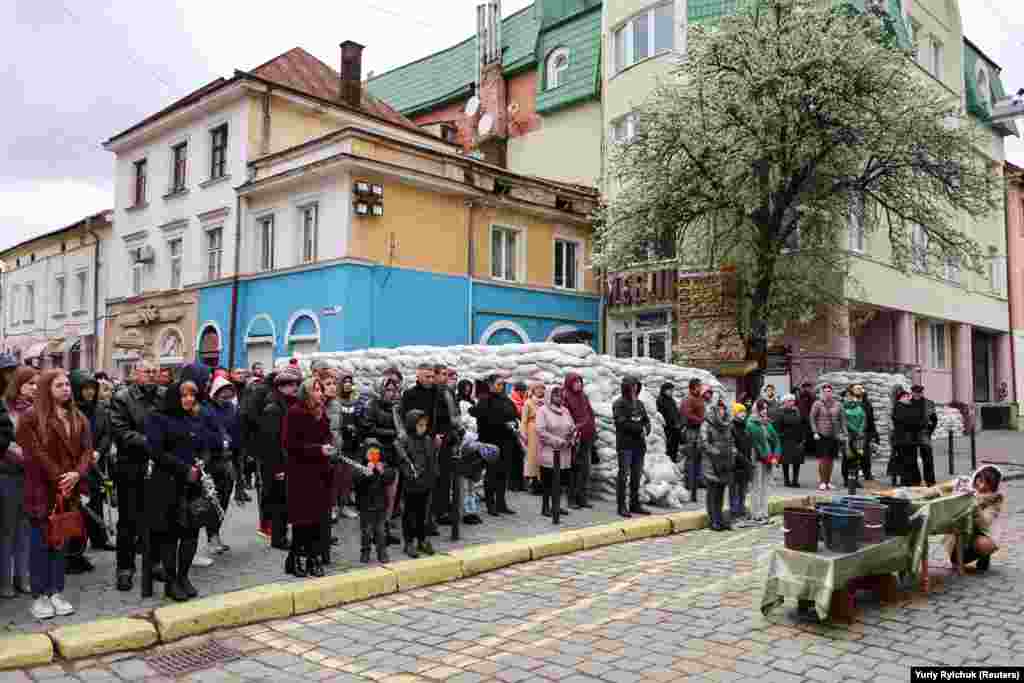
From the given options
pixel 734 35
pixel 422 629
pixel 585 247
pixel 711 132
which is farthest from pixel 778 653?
pixel 585 247

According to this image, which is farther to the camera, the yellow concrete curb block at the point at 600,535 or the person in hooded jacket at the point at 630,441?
the person in hooded jacket at the point at 630,441

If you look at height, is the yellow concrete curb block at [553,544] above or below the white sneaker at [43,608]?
below

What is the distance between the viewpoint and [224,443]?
7590 millimetres

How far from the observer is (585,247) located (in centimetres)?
2783

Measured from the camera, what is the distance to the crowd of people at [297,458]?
5.98 m

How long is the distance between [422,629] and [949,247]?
701 inches

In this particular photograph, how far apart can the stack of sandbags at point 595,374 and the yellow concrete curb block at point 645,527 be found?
52.4 inches

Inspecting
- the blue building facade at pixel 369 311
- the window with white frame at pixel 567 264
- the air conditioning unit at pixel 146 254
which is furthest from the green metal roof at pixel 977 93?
the air conditioning unit at pixel 146 254

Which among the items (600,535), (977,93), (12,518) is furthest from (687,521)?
(977,93)

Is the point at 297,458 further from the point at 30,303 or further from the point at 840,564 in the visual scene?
the point at 30,303

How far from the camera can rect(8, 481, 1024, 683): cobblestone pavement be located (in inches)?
194

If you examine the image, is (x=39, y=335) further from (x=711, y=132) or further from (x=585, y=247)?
(x=711, y=132)

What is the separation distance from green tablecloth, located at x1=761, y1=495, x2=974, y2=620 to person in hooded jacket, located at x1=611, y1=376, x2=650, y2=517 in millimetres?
3913

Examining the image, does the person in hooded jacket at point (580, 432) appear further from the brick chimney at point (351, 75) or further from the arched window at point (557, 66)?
the arched window at point (557, 66)
